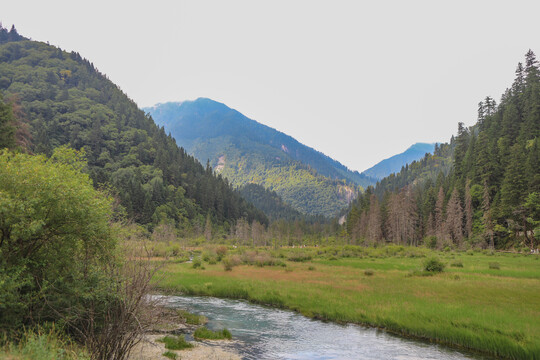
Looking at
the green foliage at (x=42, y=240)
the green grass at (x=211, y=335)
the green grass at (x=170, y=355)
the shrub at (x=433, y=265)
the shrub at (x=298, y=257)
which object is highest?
the green foliage at (x=42, y=240)

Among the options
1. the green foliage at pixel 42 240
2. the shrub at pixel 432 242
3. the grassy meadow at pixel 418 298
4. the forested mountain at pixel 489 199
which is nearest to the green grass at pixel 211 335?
the grassy meadow at pixel 418 298

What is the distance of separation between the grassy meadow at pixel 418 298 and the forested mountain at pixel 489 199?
36.1 meters

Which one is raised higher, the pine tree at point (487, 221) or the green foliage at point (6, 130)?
the green foliage at point (6, 130)

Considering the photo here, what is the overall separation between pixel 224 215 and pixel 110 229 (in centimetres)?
18216

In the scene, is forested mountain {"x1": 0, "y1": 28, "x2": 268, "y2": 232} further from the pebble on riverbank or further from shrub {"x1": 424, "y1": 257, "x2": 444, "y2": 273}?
the pebble on riverbank

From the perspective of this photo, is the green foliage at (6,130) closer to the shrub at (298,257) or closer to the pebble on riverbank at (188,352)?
the pebble on riverbank at (188,352)

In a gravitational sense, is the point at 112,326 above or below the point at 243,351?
above

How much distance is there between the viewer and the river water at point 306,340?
64.0 ft

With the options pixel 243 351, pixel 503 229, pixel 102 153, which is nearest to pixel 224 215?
pixel 102 153

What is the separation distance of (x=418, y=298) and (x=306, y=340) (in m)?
13.4

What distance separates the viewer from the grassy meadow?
66.7ft

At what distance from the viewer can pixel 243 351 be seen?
20.1 meters

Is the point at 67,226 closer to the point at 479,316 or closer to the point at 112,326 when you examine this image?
the point at 112,326

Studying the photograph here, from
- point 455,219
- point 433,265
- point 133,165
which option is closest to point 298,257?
point 433,265
